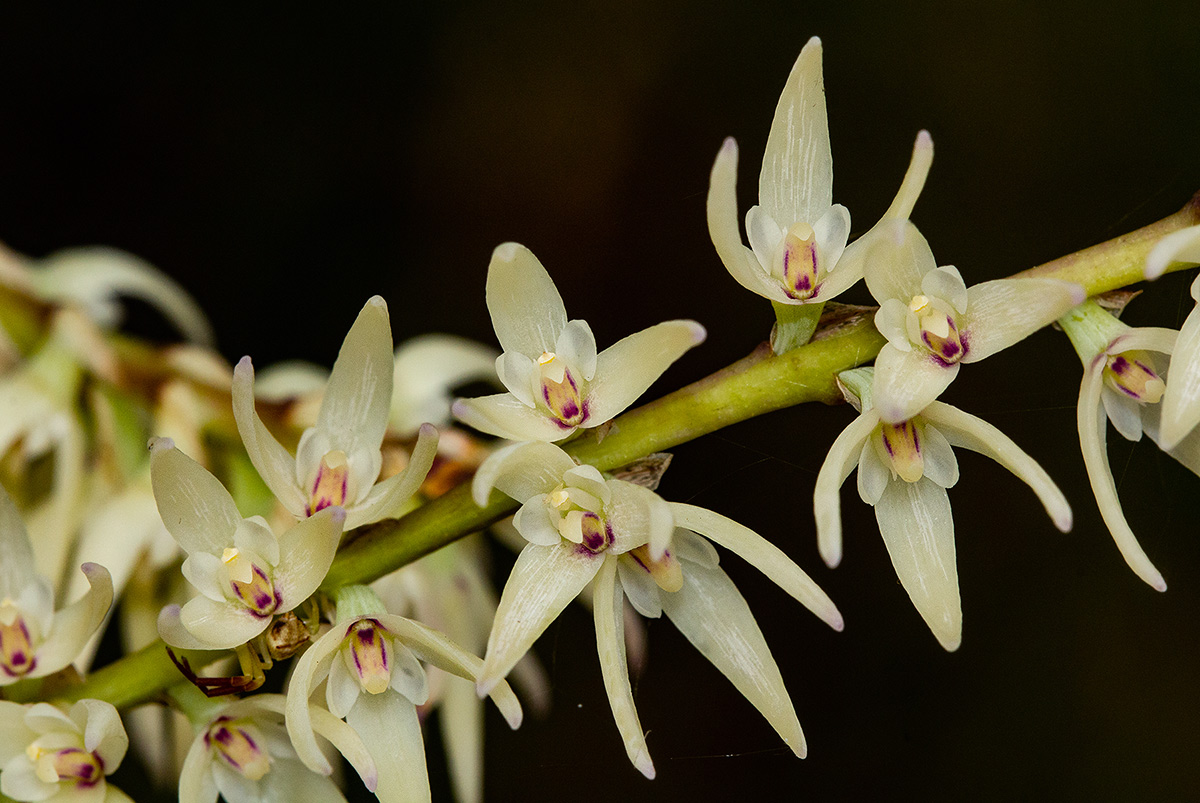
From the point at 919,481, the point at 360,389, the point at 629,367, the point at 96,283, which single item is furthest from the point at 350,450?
the point at 96,283

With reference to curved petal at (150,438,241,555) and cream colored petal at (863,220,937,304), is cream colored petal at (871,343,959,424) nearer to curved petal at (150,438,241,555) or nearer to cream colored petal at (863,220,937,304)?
cream colored petal at (863,220,937,304)

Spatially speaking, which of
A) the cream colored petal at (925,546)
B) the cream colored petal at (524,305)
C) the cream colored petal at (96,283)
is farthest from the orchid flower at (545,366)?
the cream colored petal at (96,283)

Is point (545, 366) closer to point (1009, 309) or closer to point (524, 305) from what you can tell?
point (524, 305)

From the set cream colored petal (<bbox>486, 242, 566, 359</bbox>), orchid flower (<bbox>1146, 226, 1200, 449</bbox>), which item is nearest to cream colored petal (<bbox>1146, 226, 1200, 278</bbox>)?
orchid flower (<bbox>1146, 226, 1200, 449</bbox>)

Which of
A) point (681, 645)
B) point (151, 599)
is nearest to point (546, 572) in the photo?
point (151, 599)

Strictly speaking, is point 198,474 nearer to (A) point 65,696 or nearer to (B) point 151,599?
(A) point 65,696

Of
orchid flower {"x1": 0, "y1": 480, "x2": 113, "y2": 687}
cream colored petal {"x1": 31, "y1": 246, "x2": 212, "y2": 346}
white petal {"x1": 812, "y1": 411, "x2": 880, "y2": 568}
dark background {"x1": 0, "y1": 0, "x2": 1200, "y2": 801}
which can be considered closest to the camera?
white petal {"x1": 812, "y1": 411, "x2": 880, "y2": 568}
